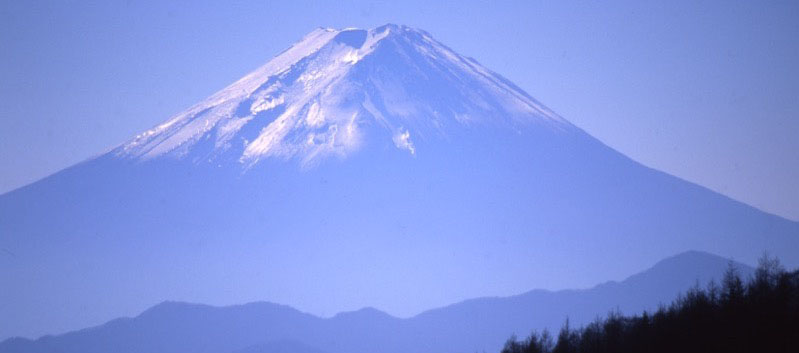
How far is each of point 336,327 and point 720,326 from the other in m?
135

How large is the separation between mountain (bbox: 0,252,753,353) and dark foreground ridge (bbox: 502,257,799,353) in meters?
117

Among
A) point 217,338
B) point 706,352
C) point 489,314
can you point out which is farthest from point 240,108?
point 706,352

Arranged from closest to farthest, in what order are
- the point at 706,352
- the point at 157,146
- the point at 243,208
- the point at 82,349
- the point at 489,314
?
the point at 706,352 → the point at 82,349 → the point at 489,314 → the point at 157,146 → the point at 243,208

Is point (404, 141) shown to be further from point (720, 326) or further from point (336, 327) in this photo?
point (720, 326)

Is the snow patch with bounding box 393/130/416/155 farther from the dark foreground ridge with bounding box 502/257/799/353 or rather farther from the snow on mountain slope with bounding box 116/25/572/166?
the dark foreground ridge with bounding box 502/257/799/353

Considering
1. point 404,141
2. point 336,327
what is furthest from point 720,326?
point 404,141

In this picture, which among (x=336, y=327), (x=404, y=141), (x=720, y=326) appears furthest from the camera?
(x=404, y=141)

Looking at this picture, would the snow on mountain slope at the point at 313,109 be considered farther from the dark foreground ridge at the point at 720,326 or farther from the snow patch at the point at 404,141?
the dark foreground ridge at the point at 720,326

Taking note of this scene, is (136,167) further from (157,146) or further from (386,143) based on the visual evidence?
(386,143)

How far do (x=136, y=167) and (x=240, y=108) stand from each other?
2788 cm

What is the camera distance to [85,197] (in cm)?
19088

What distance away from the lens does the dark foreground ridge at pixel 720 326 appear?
27609 mm

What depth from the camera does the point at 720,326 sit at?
29.8 metres

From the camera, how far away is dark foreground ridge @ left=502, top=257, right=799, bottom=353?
90.6ft
